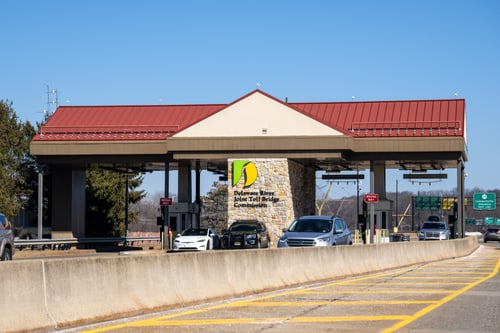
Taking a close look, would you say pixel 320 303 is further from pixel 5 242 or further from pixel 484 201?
pixel 484 201

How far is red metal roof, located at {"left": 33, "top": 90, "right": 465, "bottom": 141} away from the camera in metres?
58.4

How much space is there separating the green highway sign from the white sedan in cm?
6056

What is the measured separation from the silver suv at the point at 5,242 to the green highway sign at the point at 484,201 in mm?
82541

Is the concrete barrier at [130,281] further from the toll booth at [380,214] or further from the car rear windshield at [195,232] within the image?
the toll booth at [380,214]

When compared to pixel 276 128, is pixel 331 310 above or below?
below

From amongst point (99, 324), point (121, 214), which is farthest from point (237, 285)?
point (121, 214)

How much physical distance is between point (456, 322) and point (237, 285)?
19.4ft

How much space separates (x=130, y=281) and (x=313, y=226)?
19.4m

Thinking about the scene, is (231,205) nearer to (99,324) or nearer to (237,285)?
(237,285)

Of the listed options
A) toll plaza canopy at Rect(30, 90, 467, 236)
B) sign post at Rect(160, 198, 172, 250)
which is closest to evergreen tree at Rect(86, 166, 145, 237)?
toll plaza canopy at Rect(30, 90, 467, 236)

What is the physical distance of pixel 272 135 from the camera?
2293 inches

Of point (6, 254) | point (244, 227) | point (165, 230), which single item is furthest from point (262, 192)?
point (6, 254)

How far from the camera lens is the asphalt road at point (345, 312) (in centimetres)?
1333

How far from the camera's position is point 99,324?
13.5 m
